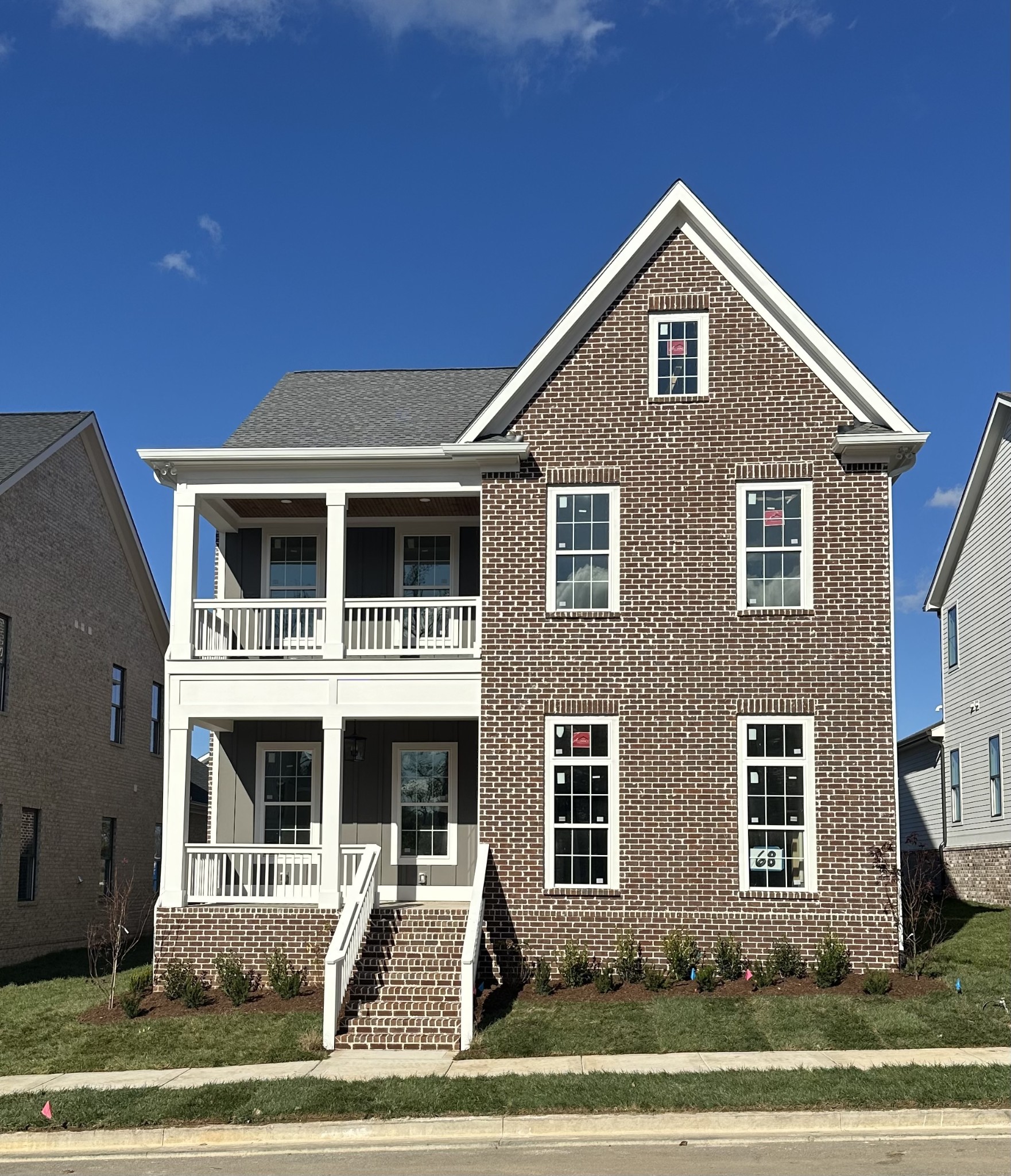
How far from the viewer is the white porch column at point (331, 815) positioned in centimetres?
1916

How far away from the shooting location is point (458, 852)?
21.3 meters

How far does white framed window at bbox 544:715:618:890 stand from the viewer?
18781 millimetres

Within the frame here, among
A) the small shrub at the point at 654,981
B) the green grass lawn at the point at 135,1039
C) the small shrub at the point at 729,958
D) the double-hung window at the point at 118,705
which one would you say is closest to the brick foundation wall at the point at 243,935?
the green grass lawn at the point at 135,1039

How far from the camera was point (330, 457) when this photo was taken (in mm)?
19812

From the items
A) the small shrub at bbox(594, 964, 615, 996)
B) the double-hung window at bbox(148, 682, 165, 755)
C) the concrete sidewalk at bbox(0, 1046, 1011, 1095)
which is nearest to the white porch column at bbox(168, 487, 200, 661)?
the concrete sidewalk at bbox(0, 1046, 1011, 1095)

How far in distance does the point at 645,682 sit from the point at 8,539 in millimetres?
12733

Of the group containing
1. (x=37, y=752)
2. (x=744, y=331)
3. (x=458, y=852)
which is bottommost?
(x=458, y=852)

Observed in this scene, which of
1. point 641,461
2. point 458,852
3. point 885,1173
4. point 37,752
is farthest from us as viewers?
point 37,752

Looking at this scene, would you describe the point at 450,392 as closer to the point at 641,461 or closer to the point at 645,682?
the point at 641,461

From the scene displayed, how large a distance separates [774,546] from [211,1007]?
10184mm

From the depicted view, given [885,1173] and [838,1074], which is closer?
[885,1173]

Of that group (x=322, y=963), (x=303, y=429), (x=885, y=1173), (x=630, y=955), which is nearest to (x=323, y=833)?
(x=322, y=963)

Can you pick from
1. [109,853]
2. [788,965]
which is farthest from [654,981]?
[109,853]

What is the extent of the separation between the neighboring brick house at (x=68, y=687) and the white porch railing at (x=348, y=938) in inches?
349
